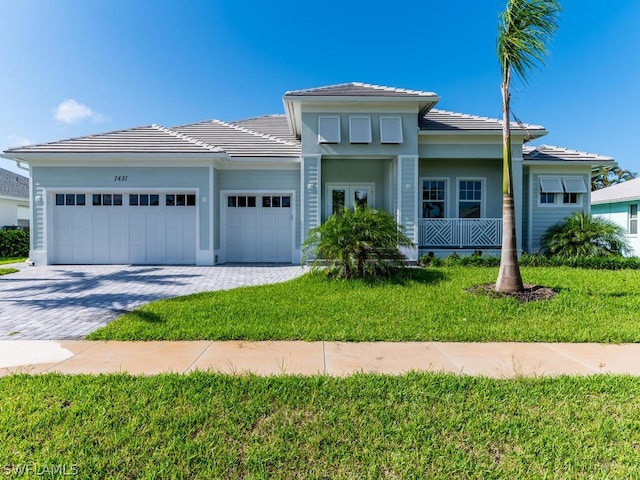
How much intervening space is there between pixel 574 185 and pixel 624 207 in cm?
723

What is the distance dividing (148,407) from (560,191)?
50.2 ft

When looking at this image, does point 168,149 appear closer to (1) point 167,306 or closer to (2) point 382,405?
(1) point 167,306

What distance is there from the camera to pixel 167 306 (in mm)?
6051

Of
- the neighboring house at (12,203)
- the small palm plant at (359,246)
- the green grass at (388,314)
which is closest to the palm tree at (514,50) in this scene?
the green grass at (388,314)

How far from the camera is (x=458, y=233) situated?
12320 mm

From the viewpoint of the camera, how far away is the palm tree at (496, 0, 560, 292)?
6.66 meters

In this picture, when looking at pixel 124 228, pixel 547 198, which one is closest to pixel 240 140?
pixel 124 228

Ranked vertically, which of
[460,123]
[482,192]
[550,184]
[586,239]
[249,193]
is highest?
[460,123]

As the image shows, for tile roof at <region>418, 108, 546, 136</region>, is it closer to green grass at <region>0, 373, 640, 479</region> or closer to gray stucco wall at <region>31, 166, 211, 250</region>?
gray stucco wall at <region>31, 166, 211, 250</region>

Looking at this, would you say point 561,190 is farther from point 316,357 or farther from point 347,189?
point 316,357

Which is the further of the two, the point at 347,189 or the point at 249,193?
the point at 347,189

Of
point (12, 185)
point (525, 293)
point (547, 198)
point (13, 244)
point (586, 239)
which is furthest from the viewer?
point (12, 185)

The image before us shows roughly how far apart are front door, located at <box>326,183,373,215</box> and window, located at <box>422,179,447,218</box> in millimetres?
→ 2252

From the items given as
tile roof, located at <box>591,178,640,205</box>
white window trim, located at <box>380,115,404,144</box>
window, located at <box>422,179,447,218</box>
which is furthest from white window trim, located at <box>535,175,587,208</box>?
white window trim, located at <box>380,115,404,144</box>
